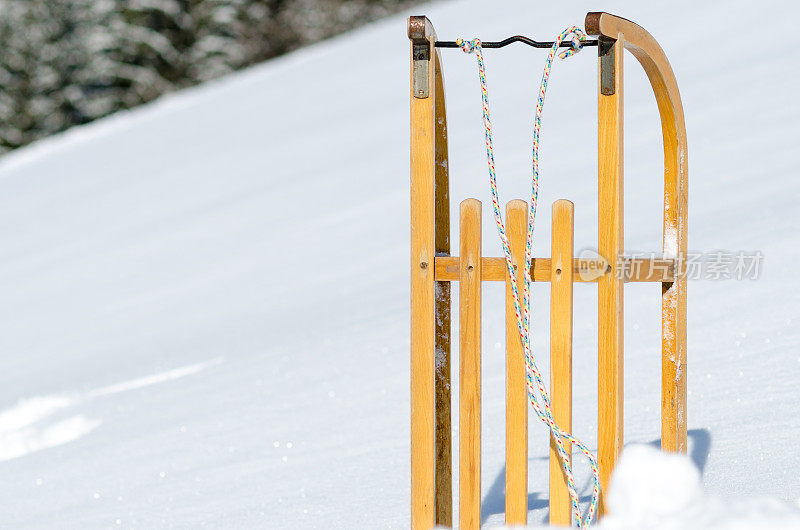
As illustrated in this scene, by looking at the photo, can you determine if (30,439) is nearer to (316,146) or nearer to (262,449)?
(262,449)

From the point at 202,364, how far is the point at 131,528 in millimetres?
1401

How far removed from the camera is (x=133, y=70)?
1855 cm

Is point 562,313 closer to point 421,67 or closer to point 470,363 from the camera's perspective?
point 470,363

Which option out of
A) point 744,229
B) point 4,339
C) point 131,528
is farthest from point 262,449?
point 4,339

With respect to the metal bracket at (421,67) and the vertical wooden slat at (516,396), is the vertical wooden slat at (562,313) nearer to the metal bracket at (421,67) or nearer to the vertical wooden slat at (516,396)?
the vertical wooden slat at (516,396)

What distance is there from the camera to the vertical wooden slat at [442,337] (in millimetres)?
1830

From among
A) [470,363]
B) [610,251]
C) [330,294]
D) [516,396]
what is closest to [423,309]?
[470,363]

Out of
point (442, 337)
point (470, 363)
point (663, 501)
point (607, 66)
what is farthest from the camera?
point (442, 337)

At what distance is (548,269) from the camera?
65.1 inches

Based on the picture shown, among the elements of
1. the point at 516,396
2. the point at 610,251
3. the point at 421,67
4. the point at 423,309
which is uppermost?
the point at 421,67

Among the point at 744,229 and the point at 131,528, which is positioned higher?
the point at 744,229

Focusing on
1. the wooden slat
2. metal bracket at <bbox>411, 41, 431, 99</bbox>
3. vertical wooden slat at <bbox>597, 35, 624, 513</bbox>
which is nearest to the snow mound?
vertical wooden slat at <bbox>597, 35, 624, 513</bbox>

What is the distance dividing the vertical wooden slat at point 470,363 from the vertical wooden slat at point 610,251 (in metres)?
0.23

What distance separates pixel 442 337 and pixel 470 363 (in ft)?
0.51
